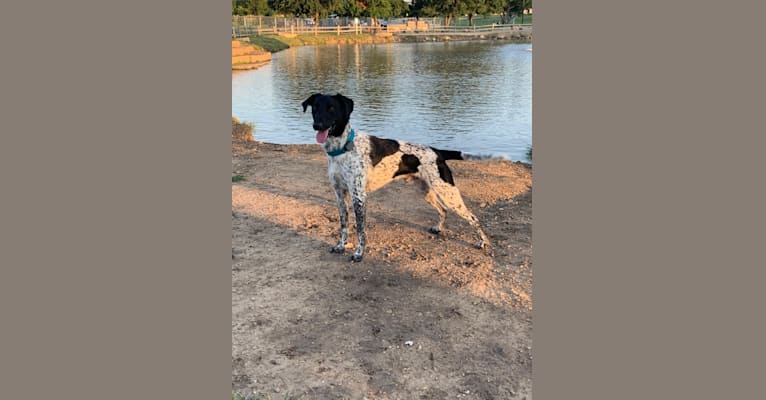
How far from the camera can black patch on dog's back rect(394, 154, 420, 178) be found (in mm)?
6301

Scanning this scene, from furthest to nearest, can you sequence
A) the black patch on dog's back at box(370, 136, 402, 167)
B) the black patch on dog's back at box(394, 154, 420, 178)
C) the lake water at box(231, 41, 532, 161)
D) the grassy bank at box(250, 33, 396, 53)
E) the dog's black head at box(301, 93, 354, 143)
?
1. the grassy bank at box(250, 33, 396, 53)
2. the lake water at box(231, 41, 532, 161)
3. the black patch on dog's back at box(394, 154, 420, 178)
4. the black patch on dog's back at box(370, 136, 402, 167)
5. the dog's black head at box(301, 93, 354, 143)

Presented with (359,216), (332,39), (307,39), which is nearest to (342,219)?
(359,216)

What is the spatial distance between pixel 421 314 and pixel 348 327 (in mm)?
699

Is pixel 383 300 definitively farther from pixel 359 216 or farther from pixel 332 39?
pixel 332 39

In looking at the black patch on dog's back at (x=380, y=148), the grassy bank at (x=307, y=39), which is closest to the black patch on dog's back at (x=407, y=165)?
the black patch on dog's back at (x=380, y=148)

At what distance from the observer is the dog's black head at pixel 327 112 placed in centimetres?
554

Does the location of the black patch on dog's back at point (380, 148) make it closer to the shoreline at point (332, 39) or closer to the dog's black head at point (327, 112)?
the dog's black head at point (327, 112)

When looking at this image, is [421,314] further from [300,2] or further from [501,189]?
[300,2]

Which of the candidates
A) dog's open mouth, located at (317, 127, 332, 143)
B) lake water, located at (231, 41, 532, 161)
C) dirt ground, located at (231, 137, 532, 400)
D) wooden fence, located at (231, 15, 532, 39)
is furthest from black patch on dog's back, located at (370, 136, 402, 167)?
wooden fence, located at (231, 15, 532, 39)

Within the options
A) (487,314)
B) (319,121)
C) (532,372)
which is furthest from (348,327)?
(319,121)

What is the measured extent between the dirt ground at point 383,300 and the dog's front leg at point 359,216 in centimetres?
13

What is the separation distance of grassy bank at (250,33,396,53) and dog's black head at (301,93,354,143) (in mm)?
11375

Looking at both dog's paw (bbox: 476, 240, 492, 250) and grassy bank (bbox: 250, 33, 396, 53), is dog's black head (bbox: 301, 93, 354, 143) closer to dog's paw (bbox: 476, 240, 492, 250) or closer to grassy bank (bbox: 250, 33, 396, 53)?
dog's paw (bbox: 476, 240, 492, 250)

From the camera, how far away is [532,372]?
4.18 m
